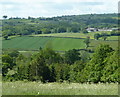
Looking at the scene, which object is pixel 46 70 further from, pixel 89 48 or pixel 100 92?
pixel 89 48

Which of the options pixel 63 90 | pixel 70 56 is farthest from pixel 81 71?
pixel 63 90

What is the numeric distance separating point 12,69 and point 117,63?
48.8 m

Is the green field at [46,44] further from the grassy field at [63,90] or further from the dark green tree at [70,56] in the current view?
the grassy field at [63,90]

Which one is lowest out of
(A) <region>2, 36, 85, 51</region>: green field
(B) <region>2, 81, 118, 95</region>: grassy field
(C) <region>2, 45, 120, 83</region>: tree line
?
(A) <region>2, 36, 85, 51</region>: green field

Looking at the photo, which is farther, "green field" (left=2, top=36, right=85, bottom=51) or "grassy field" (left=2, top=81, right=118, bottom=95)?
"green field" (left=2, top=36, right=85, bottom=51)

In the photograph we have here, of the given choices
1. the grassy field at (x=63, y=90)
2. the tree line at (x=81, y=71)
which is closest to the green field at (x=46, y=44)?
the tree line at (x=81, y=71)

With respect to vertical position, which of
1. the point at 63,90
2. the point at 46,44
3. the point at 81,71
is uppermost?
the point at 63,90

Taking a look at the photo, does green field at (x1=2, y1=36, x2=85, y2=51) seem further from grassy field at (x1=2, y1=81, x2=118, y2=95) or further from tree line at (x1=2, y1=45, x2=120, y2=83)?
grassy field at (x1=2, y1=81, x2=118, y2=95)

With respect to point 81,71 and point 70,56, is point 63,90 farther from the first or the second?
point 70,56

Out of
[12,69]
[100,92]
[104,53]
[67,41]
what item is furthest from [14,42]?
[100,92]

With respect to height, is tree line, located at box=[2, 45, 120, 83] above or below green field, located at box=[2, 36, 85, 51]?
above

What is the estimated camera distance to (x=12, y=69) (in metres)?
75.3

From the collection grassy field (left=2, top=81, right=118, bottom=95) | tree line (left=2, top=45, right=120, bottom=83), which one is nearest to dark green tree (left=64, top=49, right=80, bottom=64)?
tree line (left=2, top=45, right=120, bottom=83)

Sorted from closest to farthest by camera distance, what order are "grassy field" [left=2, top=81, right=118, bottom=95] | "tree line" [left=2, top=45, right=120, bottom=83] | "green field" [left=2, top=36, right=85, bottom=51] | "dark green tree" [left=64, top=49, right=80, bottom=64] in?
1. "grassy field" [left=2, top=81, right=118, bottom=95]
2. "tree line" [left=2, top=45, right=120, bottom=83]
3. "dark green tree" [left=64, top=49, right=80, bottom=64]
4. "green field" [left=2, top=36, right=85, bottom=51]
